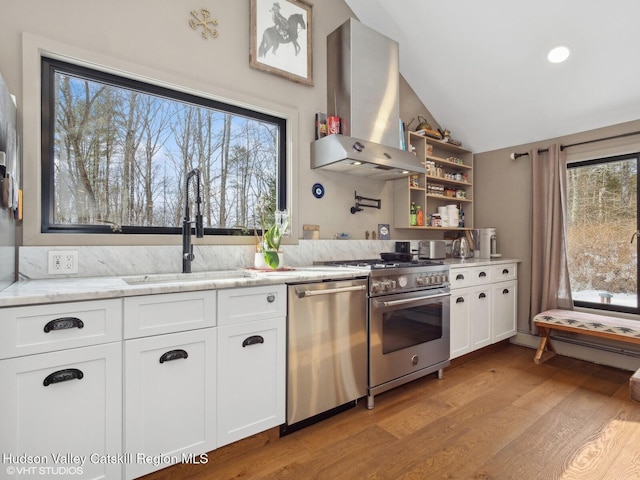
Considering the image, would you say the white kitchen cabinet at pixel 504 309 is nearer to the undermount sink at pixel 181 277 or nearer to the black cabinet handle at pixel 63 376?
the undermount sink at pixel 181 277

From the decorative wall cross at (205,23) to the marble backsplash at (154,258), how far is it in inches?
55.3

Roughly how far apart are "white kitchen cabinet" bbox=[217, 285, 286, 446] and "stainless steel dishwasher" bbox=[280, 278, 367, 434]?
0.22 feet

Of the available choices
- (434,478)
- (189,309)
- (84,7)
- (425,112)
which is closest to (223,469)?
(189,309)

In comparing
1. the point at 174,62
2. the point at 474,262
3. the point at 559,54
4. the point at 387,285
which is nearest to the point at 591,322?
the point at 474,262

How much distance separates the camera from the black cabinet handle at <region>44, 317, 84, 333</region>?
120 cm

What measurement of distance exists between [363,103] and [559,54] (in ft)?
5.26

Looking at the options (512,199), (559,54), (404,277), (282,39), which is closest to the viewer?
(404,277)

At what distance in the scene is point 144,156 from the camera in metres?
2.14

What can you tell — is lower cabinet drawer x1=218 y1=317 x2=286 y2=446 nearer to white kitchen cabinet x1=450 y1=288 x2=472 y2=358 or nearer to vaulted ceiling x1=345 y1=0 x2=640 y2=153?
white kitchen cabinet x1=450 y1=288 x2=472 y2=358

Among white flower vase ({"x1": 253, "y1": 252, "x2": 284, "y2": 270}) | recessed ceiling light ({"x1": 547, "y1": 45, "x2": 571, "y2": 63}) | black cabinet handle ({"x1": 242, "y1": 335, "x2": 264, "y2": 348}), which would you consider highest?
recessed ceiling light ({"x1": 547, "y1": 45, "x2": 571, "y2": 63})

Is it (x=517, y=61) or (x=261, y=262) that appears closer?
(x=261, y=262)

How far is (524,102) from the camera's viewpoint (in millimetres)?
3184

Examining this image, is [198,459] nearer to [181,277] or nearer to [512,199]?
[181,277]

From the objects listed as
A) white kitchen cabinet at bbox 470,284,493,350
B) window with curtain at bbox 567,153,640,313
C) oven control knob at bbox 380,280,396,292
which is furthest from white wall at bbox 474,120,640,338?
oven control knob at bbox 380,280,396,292
